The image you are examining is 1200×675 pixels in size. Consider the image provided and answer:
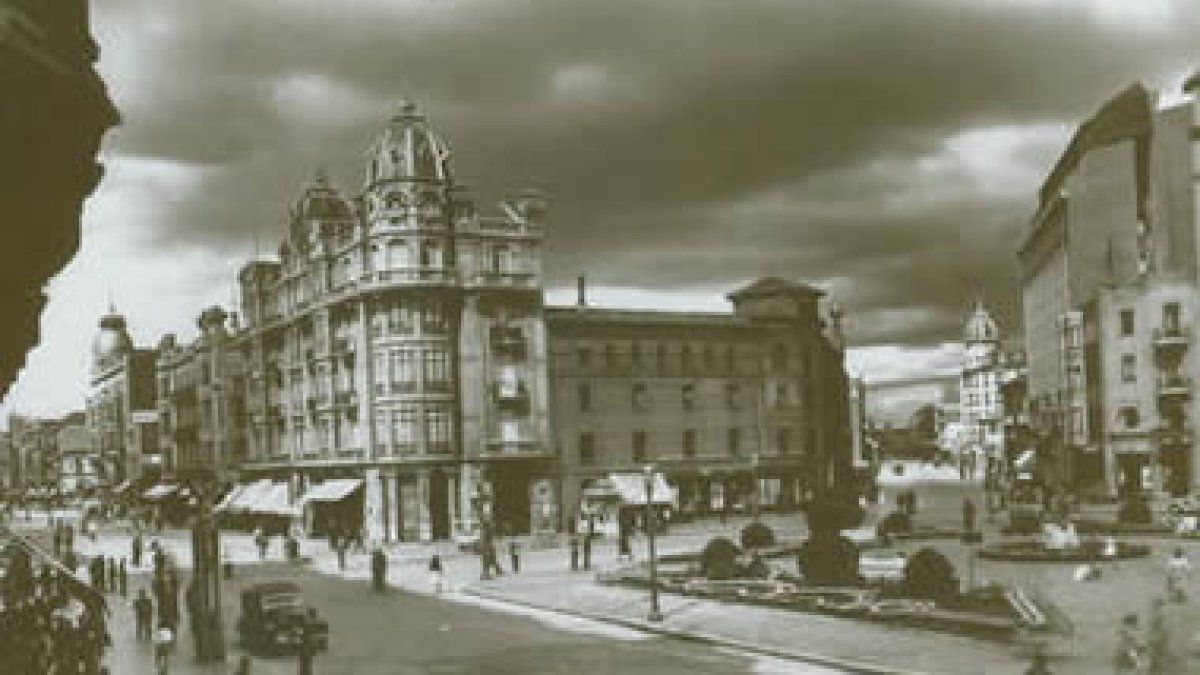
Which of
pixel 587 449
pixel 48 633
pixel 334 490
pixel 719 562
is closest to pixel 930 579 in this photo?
pixel 719 562

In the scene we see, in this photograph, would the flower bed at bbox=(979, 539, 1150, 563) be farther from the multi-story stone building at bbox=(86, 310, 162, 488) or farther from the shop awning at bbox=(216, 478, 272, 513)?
the multi-story stone building at bbox=(86, 310, 162, 488)

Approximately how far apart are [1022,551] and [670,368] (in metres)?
35.7

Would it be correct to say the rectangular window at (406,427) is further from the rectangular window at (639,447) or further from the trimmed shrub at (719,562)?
the trimmed shrub at (719,562)

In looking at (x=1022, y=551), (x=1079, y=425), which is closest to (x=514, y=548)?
(x=1022, y=551)

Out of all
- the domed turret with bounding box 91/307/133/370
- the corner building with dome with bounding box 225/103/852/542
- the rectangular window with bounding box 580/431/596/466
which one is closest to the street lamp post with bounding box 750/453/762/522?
the corner building with dome with bounding box 225/103/852/542

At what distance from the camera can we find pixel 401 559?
56156 millimetres

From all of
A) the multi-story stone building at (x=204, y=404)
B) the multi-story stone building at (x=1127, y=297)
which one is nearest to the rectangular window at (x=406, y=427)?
the multi-story stone building at (x=204, y=404)

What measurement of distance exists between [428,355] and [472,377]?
9.21 ft

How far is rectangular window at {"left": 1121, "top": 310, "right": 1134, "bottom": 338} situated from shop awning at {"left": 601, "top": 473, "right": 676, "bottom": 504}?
26318mm

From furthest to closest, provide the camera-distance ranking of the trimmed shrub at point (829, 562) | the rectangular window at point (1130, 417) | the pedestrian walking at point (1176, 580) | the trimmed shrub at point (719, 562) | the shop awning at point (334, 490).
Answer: the rectangular window at point (1130, 417) < the shop awning at point (334, 490) < the trimmed shrub at point (719, 562) < the trimmed shrub at point (829, 562) < the pedestrian walking at point (1176, 580)

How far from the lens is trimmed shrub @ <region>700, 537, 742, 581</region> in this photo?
38531 millimetres

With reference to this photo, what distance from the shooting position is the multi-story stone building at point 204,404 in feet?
297

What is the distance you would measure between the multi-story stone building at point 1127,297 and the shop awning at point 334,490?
41262 millimetres

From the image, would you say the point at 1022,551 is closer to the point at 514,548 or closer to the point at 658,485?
the point at 514,548
